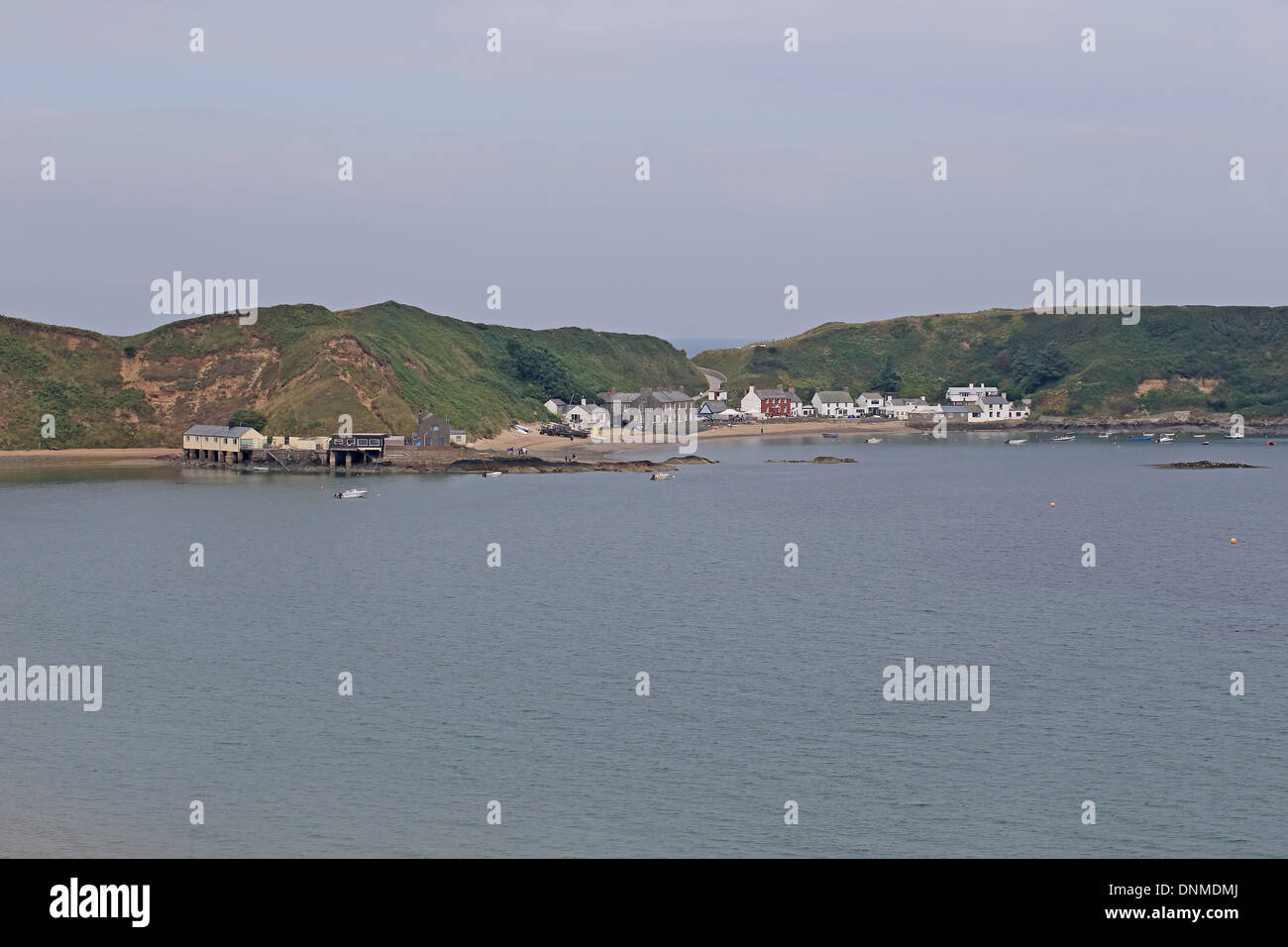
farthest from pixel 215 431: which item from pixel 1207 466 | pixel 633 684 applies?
pixel 1207 466

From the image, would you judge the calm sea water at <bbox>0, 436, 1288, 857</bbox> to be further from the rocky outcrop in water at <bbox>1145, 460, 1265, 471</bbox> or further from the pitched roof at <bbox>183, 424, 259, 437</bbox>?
the rocky outcrop in water at <bbox>1145, 460, 1265, 471</bbox>

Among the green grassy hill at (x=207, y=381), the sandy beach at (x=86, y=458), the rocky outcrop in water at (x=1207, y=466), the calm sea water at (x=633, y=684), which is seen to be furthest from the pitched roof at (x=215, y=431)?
the rocky outcrop in water at (x=1207, y=466)

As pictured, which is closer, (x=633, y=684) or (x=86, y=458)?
(x=633, y=684)

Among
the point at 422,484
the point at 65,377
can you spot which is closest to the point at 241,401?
the point at 65,377

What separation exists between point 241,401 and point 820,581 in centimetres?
11151

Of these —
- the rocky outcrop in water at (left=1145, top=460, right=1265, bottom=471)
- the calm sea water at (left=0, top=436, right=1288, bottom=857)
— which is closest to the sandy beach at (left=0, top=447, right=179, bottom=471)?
the calm sea water at (left=0, top=436, right=1288, bottom=857)

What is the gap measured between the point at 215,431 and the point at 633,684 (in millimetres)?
110471

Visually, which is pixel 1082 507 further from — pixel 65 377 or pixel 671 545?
pixel 65 377

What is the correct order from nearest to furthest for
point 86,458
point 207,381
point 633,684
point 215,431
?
point 633,684 → point 215,431 → point 86,458 → point 207,381

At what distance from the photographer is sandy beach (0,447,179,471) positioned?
477 ft

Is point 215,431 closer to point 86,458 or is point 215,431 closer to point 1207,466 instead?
point 86,458

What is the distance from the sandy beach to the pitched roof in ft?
15.8

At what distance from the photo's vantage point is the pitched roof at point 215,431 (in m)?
145

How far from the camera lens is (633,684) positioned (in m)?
50.3
